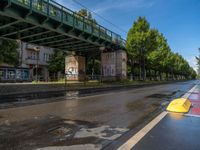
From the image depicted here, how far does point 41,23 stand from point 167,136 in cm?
1997

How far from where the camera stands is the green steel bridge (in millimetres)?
20219

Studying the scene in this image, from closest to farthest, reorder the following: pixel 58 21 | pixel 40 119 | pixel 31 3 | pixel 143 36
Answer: pixel 40 119, pixel 31 3, pixel 58 21, pixel 143 36

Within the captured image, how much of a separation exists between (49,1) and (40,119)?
58.4 feet

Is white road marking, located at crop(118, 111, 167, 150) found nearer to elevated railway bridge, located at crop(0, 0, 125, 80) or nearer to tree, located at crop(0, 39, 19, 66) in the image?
elevated railway bridge, located at crop(0, 0, 125, 80)

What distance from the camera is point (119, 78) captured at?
4406 centimetres

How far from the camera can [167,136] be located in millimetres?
5676

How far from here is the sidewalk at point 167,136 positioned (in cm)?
487

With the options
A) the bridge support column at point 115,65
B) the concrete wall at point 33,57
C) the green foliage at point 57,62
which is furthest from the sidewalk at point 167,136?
the concrete wall at point 33,57

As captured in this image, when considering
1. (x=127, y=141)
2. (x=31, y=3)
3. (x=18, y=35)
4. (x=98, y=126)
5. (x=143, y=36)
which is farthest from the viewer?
(x=143, y=36)

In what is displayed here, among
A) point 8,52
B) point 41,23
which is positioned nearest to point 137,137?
point 41,23

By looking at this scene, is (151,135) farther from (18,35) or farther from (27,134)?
(18,35)

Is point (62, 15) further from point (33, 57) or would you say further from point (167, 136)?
point (33, 57)

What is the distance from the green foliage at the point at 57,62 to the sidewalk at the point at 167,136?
181 ft

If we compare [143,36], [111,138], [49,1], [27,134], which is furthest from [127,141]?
[143,36]
